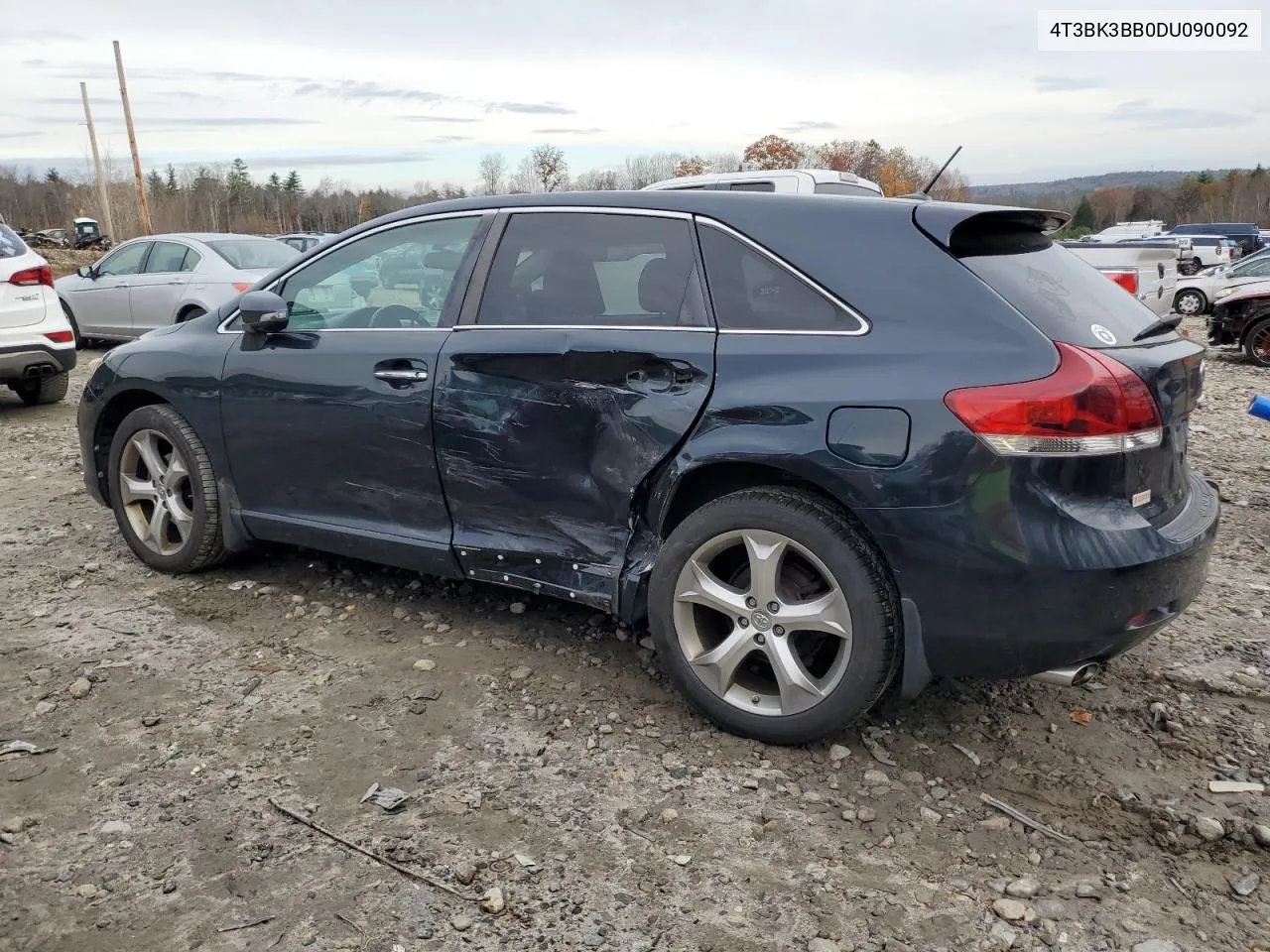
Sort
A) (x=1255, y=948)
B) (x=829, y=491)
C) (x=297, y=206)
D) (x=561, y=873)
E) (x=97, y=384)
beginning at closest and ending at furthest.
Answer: (x=1255, y=948) < (x=561, y=873) < (x=829, y=491) < (x=97, y=384) < (x=297, y=206)

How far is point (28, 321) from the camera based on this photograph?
328 inches

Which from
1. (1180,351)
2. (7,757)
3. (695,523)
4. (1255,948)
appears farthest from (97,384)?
(1255,948)

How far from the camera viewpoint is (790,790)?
2.92 metres

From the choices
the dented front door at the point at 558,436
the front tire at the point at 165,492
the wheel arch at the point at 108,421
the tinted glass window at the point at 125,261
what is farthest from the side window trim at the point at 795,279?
the tinted glass window at the point at 125,261

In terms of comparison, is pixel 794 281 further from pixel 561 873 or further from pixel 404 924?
pixel 404 924

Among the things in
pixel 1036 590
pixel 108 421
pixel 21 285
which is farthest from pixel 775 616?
pixel 21 285

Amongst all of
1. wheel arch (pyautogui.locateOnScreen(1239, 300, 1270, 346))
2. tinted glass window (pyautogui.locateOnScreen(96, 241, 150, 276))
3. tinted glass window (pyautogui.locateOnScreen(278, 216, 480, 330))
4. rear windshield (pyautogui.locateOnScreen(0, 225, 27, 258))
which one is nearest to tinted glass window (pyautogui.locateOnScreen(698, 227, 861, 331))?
tinted glass window (pyautogui.locateOnScreen(278, 216, 480, 330))

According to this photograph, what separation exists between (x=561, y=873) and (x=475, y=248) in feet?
7.37

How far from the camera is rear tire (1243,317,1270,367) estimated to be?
13.2 m

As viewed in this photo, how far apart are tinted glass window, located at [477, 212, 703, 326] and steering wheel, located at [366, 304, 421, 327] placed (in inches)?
13.5

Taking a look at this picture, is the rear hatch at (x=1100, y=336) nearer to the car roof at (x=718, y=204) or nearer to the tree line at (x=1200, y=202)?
the car roof at (x=718, y=204)

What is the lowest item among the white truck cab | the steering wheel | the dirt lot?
the dirt lot

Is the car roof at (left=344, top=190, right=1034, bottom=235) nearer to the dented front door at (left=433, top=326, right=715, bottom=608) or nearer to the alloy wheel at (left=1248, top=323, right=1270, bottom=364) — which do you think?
the dented front door at (left=433, top=326, right=715, bottom=608)

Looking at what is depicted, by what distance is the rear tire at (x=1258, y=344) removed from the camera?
13219 millimetres
